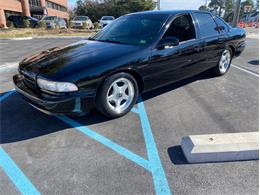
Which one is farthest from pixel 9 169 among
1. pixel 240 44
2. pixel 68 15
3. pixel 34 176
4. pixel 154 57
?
pixel 68 15

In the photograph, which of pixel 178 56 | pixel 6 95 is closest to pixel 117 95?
pixel 178 56

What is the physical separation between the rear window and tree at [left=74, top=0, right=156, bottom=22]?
138 ft

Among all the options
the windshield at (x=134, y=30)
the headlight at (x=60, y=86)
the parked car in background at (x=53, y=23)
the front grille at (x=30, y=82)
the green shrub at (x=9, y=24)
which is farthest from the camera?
the green shrub at (x=9, y=24)

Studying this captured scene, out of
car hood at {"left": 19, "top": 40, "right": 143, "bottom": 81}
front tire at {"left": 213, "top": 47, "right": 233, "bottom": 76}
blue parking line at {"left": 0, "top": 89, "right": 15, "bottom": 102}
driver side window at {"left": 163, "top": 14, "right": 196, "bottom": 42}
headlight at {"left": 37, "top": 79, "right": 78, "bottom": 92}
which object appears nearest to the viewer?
headlight at {"left": 37, "top": 79, "right": 78, "bottom": 92}

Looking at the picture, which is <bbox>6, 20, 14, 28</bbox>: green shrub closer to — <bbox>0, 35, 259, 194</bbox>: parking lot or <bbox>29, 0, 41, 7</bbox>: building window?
<bbox>29, 0, 41, 7</bbox>: building window

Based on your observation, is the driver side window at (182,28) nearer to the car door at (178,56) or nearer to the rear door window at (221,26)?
the car door at (178,56)

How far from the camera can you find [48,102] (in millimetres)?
3061

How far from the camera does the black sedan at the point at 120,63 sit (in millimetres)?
3123

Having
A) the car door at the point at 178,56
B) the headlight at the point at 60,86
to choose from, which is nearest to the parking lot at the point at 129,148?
the car door at the point at 178,56

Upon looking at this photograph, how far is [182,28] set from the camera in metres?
4.50

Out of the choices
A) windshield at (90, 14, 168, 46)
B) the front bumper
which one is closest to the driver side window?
windshield at (90, 14, 168, 46)

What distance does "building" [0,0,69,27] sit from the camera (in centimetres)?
2932

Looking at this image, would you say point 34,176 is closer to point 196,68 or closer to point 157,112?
point 157,112

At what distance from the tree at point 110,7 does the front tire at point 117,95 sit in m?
43.9
